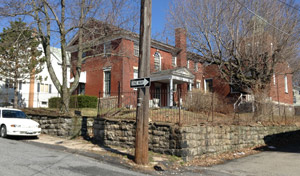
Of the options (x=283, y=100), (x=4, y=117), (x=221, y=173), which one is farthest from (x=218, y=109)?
(x=283, y=100)

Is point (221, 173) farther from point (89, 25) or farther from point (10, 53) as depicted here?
point (10, 53)

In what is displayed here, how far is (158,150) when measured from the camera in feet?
31.6

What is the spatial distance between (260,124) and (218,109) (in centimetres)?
295

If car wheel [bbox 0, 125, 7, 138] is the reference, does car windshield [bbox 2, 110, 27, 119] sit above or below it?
above

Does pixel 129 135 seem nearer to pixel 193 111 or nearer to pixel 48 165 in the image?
pixel 48 165

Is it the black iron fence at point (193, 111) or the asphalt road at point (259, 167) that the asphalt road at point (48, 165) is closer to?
the asphalt road at point (259, 167)

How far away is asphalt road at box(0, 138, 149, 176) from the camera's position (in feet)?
21.2

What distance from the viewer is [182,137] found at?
9.08 metres

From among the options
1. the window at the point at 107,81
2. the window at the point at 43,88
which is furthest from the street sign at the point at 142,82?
the window at the point at 43,88

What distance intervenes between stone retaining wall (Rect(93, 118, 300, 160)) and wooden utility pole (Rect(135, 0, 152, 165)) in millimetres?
1428

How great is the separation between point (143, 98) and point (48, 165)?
332 centimetres

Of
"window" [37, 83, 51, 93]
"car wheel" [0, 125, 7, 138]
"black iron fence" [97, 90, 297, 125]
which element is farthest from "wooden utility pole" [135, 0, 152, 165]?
"window" [37, 83, 51, 93]

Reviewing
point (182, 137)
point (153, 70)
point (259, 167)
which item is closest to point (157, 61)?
point (153, 70)

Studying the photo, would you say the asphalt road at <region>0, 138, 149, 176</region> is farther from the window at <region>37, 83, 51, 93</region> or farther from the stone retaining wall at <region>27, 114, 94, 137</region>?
the window at <region>37, 83, 51, 93</region>
